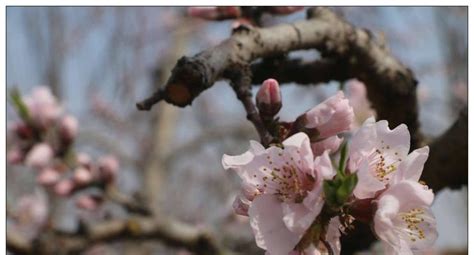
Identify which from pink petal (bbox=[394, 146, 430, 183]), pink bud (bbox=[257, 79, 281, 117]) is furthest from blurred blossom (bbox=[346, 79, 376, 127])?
pink petal (bbox=[394, 146, 430, 183])

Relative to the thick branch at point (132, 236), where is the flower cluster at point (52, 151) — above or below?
above

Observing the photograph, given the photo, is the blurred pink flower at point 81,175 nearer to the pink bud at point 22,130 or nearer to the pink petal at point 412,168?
the pink bud at point 22,130

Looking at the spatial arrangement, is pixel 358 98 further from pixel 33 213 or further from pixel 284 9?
pixel 33 213

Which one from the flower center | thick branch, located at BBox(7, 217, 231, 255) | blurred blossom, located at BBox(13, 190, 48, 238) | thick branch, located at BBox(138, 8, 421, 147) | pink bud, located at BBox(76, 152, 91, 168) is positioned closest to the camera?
the flower center

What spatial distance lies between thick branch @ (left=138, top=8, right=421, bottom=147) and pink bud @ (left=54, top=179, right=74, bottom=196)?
3.81 ft

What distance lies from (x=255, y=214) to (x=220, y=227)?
2450mm

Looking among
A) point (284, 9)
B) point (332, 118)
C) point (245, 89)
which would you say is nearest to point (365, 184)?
point (332, 118)

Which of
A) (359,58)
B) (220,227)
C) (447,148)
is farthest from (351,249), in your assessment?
(220,227)

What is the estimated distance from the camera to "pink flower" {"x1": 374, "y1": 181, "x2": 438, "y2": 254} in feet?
2.31

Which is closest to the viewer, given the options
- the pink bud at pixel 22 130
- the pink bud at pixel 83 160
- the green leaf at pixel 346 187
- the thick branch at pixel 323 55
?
the green leaf at pixel 346 187

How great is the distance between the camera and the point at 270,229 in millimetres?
709

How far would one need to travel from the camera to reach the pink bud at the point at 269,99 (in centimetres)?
87

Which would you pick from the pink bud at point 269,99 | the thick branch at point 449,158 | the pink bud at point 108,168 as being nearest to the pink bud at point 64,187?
the pink bud at point 108,168

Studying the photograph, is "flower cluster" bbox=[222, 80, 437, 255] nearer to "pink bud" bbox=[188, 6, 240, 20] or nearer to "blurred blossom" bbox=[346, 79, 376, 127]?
"pink bud" bbox=[188, 6, 240, 20]
